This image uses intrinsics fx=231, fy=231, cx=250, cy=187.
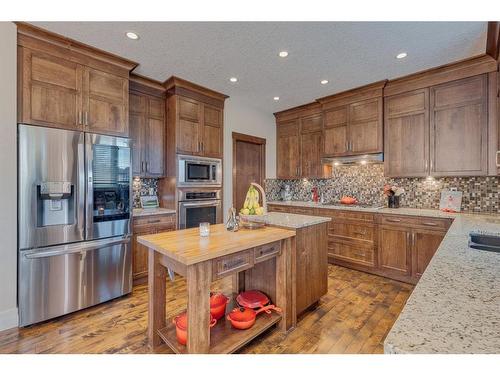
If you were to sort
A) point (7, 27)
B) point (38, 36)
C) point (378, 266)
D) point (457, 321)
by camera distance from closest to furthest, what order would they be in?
point (457, 321), point (7, 27), point (38, 36), point (378, 266)

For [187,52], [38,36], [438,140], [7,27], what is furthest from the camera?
[438,140]

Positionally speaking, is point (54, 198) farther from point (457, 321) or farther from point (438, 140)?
point (438, 140)

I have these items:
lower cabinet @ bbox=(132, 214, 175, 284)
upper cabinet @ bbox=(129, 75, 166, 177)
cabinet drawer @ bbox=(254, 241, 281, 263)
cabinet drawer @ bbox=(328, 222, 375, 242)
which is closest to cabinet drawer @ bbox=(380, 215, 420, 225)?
cabinet drawer @ bbox=(328, 222, 375, 242)

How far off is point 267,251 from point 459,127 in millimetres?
2930

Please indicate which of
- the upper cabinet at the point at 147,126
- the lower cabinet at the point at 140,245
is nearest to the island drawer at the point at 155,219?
the lower cabinet at the point at 140,245

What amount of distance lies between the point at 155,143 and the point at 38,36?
1.57 metres

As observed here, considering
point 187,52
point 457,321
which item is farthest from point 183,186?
point 457,321

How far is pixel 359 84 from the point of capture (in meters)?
3.39

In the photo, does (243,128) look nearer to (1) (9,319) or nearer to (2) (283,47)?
(2) (283,47)

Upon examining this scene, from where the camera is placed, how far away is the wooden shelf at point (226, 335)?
1.58m

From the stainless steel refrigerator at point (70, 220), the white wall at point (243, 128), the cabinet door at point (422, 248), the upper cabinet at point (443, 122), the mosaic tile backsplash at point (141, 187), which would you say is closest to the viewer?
the stainless steel refrigerator at point (70, 220)

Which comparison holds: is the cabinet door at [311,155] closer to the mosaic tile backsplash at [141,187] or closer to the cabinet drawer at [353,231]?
the cabinet drawer at [353,231]

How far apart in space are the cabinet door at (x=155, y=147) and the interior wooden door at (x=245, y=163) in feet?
4.09

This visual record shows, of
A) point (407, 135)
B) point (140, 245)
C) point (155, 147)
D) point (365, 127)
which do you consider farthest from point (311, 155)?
point (140, 245)
